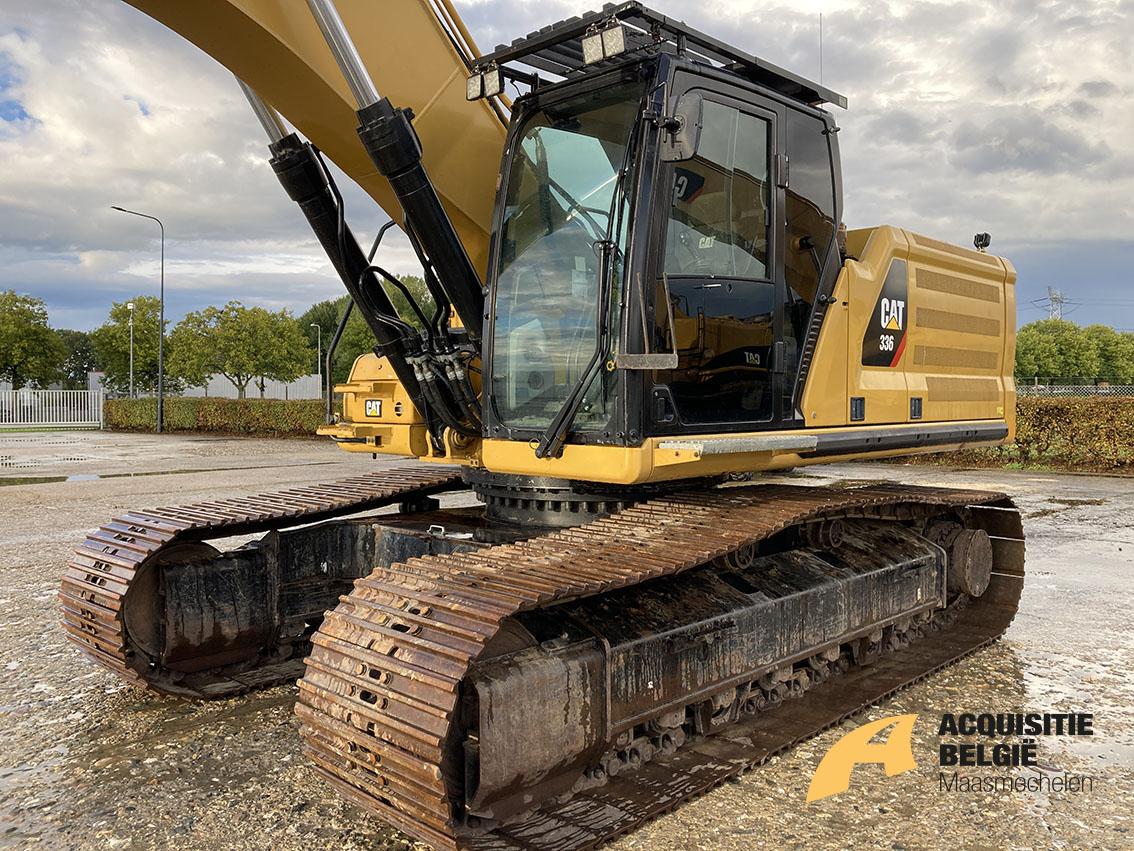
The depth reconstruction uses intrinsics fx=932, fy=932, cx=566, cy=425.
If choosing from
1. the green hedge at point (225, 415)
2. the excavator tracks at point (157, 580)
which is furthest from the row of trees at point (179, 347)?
the excavator tracks at point (157, 580)

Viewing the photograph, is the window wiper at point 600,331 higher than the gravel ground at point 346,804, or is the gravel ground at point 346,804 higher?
the window wiper at point 600,331

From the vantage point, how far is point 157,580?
470cm

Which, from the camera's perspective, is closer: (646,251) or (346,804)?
(346,804)

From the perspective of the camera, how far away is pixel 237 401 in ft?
104

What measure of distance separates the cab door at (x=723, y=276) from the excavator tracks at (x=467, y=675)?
20.0 inches

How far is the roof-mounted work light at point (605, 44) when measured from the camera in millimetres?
3646

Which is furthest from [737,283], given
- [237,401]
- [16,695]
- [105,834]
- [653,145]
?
[237,401]

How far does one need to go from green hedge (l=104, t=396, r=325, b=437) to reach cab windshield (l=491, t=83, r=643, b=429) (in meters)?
24.5

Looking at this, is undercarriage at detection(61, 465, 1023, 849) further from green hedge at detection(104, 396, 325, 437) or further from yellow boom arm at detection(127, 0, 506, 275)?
green hedge at detection(104, 396, 325, 437)

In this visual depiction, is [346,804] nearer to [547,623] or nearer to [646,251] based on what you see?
[547,623]

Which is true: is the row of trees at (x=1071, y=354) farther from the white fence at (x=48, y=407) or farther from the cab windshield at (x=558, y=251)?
the cab windshield at (x=558, y=251)

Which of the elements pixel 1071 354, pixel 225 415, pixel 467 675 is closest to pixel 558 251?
pixel 467 675

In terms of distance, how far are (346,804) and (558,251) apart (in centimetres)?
245

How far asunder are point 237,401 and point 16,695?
92.5ft
